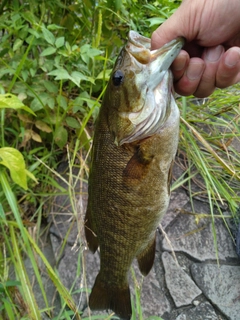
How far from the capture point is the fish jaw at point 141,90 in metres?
1.10

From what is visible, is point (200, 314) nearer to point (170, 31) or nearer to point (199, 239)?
point (199, 239)

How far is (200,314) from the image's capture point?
206 centimetres

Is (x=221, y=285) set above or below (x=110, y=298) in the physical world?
below

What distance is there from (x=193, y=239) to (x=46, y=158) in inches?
41.6

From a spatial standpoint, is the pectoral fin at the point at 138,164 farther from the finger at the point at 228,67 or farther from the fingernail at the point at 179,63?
the finger at the point at 228,67

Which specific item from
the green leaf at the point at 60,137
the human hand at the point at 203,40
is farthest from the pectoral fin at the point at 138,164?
the green leaf at the point at 60,137

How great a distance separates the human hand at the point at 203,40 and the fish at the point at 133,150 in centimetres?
13

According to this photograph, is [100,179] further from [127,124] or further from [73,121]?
[73,121]

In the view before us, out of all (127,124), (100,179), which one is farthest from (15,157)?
(127,124)

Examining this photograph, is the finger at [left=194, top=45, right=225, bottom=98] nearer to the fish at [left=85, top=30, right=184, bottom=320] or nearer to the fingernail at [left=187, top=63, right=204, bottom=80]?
the fingernail at [left=187, top=63, right=204, bottom=80]

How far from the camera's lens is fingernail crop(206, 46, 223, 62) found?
1.37 m

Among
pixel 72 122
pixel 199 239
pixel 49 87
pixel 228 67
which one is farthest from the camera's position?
pixel 199 239

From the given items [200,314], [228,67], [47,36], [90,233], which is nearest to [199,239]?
[200,314]

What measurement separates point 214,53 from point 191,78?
0.46 ft
